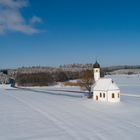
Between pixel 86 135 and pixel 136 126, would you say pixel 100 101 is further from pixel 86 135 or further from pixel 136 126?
pixel 86 135

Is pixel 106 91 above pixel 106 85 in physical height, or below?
below

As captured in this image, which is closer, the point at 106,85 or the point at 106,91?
the point at 106,91

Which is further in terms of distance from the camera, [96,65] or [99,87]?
[96,65]

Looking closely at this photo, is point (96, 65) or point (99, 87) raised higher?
point (96, 65)

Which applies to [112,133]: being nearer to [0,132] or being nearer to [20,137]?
[20,137]

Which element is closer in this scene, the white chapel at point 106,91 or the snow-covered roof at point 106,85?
the white chapel at point 106,91

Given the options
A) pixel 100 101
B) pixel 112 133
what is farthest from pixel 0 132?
pixel 100 101

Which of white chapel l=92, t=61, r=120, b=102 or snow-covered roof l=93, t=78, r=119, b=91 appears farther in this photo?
snow-covered roof l=93, t=78, r=119, b=91

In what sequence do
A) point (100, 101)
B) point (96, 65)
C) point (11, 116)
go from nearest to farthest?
1. point (11, 116)
2. point (100, 101)
3. point (96, 65)

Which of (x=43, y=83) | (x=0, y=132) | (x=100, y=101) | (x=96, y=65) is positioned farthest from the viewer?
(x=43, y=83)

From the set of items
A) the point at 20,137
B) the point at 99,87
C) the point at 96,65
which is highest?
the point at 96,65
